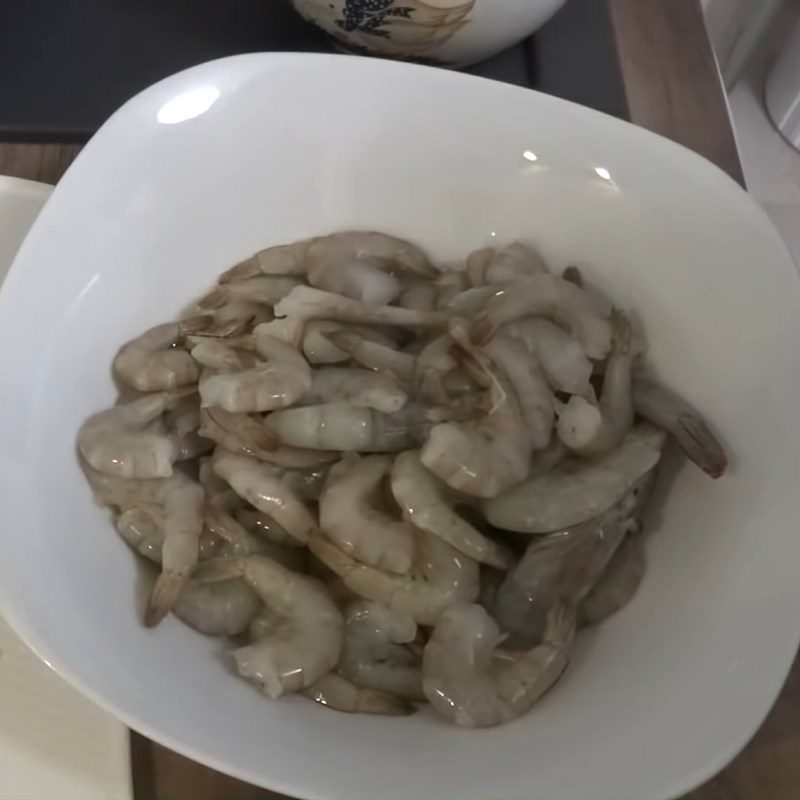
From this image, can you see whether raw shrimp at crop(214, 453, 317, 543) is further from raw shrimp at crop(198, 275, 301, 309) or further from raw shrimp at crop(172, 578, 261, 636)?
raw shrimp at crop(198, 275, 301, 309)

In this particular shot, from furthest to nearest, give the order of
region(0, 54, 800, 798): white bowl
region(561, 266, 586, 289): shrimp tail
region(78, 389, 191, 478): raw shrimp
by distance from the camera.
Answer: region(561, 266, 586, 289): shrimp tail, region(78, 389, 191, 478): raw shrimp, region(0, 54, 800, 798): white bowl

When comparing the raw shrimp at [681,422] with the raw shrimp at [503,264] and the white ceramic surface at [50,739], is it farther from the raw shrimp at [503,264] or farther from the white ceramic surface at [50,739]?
the white ceramic surface at [50,739]

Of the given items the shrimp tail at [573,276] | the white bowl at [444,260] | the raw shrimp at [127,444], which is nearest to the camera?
the white bowl at [444,260]

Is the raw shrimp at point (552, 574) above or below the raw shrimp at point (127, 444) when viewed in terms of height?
above

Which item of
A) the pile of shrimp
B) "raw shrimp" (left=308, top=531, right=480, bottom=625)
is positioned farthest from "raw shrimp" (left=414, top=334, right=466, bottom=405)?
"raw shrimp" (left=308, top=531, right=480, bottom=625)

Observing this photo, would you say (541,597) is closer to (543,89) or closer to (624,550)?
(624,550)

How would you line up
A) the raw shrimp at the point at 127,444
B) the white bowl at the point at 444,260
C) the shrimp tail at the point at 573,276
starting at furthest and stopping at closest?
1. the shrimp tail at the point at 573,276
2. the raw shrimp at the point at 127,444
3. the white bowl at the point at 444,260

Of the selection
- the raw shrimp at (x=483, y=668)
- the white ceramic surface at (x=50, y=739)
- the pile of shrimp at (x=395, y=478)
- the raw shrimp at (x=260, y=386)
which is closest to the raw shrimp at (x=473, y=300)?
the pile of shrimp at (x=395, y=478)
